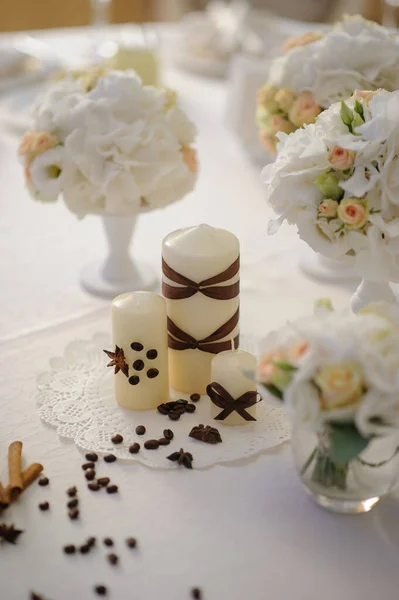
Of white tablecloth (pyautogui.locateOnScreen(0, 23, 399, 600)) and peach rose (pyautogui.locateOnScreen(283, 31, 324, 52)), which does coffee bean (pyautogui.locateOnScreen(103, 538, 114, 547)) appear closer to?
white tablecloth (pyautogui.locateOnScreen(0, 23, 399, 600))

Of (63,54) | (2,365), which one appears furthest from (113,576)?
(63,54)

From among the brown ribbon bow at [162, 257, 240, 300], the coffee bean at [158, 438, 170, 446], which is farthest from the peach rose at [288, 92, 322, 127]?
the coffee bean at [158, 438, 170, 446]

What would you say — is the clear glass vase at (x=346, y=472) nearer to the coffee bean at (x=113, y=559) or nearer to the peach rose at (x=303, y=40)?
the coffee bean at (x=113, y=559)

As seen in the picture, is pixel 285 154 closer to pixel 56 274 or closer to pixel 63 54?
pixel 56 274

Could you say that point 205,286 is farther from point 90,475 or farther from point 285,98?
point 285,98

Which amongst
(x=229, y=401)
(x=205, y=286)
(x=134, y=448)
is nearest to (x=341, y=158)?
(x=205, y=286)

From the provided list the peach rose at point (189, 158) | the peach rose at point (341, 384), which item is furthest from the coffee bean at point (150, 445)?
the peach rose at point (189, 158)
